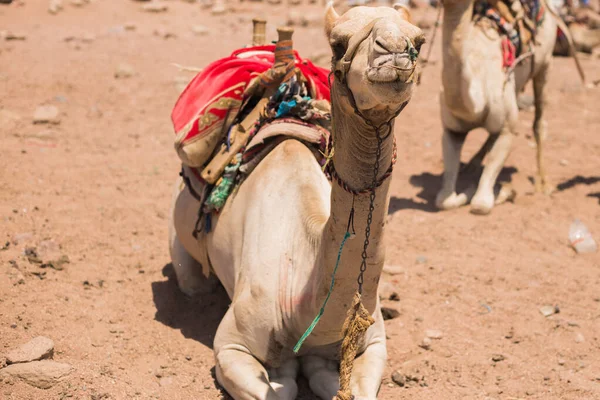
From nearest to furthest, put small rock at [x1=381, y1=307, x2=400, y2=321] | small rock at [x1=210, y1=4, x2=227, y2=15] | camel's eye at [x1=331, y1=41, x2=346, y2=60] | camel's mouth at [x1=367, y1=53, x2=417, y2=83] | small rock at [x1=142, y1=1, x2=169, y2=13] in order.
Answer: camel's mouth at [x1=367, y1=53, x2=417, y2=83]
camel's eye at [x1=331, y1=41, x2=346, y2=60]
small rock at [x1=381, y1=307, x2=400, y2=321]
small rock at [x1=142, y1=1, x2=169, y2=13]
small rock at [x1=210, y1=4, x2=227, y2=15]

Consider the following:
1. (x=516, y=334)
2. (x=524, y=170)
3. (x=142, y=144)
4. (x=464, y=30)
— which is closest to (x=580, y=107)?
(x=524, y=170)

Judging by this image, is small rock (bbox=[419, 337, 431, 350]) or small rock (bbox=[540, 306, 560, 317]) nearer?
small rock (bbox=[419, 337, 431, 350])

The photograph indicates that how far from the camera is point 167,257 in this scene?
5.93 m

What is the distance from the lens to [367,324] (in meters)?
3.28

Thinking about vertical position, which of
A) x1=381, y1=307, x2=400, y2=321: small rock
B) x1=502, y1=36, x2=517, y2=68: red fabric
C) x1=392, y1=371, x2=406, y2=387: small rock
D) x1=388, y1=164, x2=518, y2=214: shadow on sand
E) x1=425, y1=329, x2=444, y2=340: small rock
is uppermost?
x1=502, y1=36, x2=517, y2=68: red fabric

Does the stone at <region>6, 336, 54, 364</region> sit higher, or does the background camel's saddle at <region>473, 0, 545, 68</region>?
the background camel's saddle at <region>473, 0, 545, 68</region>

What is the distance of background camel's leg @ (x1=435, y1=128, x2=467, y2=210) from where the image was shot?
7.55 m

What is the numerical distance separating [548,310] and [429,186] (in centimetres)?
314

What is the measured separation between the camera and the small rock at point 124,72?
34.1ft

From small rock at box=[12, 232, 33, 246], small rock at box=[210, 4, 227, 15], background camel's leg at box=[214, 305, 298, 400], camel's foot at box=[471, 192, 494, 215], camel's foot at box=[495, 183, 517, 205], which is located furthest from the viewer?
small rock at box=[210, 4, 227, 15]

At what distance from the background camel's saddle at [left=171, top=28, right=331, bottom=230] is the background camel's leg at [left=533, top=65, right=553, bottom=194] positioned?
13.5ft

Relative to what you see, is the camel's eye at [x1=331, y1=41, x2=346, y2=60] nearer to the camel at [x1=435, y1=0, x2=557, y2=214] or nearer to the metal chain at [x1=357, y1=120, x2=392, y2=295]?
the metal chain at [x1=357, y1=120, x2=392, y2=295]

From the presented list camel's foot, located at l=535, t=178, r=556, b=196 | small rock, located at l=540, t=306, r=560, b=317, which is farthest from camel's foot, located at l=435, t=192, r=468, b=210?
small rock, located at l=540, t=306, r=560, b=317

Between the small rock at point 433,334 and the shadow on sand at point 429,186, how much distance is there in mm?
2481
